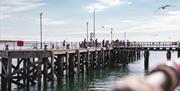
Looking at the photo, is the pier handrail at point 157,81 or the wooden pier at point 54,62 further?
the wooden pier at point 54,62

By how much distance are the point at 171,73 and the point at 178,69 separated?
163mm

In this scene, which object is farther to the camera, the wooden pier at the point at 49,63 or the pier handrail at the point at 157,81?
the wooden pier at the point at 49,63

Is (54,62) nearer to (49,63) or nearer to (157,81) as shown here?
(49,63)

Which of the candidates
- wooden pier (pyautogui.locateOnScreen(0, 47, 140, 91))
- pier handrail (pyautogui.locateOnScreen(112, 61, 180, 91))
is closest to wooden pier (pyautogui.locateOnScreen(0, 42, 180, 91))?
wooden pier (pyautogui.locateOnScreen(0, 47, 140, 91))

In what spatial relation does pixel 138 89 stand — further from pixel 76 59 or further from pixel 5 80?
pixel 76 59

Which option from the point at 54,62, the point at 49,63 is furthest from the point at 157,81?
the point at 54,62

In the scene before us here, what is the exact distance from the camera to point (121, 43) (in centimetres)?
6838

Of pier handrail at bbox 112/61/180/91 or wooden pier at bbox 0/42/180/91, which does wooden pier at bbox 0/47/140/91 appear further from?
pier handrail at bbox 112/61/180/91

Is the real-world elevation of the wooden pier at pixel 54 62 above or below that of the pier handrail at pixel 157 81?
below

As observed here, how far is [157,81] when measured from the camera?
1431mm

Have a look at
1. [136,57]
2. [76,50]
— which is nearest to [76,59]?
[76,50]

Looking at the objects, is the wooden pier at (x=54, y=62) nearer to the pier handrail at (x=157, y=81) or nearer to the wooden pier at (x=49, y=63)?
the wooden pier at (x=49, y=63)

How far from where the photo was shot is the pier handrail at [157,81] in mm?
1292

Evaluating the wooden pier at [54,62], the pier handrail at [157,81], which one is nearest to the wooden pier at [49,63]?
the wooden pier at [54,62]
